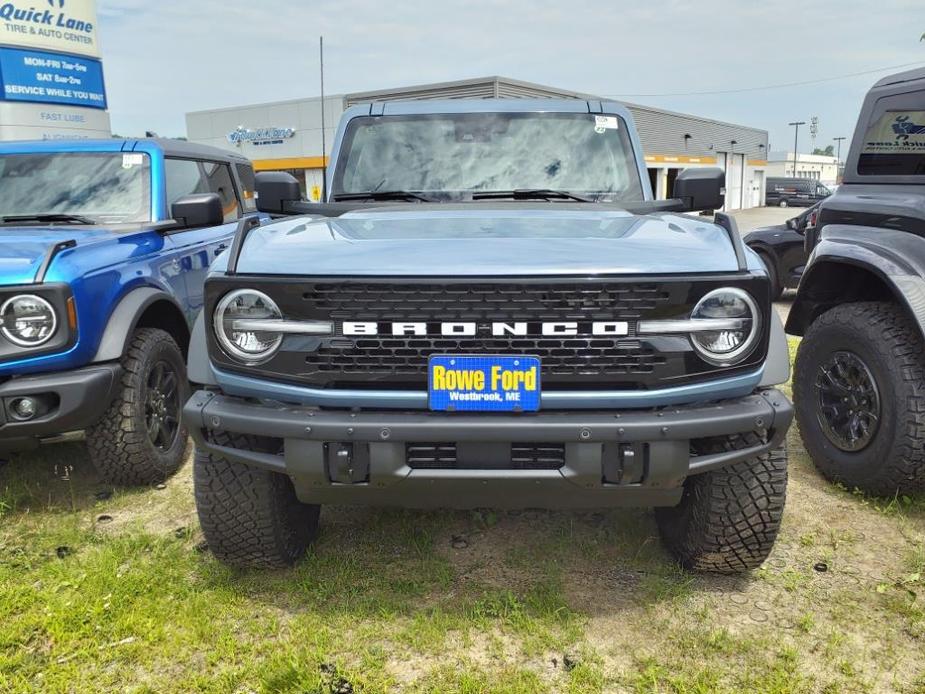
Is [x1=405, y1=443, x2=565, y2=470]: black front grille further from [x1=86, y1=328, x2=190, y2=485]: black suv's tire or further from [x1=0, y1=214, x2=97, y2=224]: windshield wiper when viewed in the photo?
[x1=0, y1=214, x2=97, y2=224]: windshield wiper

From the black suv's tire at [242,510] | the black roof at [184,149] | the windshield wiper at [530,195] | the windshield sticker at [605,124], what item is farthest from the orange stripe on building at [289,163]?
the black suv's tire at [242,510]

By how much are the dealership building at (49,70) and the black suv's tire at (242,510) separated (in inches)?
491

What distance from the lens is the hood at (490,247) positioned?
238cm

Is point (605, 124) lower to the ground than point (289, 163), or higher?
lower

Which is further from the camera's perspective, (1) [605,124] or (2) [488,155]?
(1) [605,124]

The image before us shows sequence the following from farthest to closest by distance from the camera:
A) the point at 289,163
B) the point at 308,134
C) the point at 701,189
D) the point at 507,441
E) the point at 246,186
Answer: the point at 289,163, the point at 308,134, the point at 246,186, the point at 701,189, the point at 507,441

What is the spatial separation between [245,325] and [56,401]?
1.48 m

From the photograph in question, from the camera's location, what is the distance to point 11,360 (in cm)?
330

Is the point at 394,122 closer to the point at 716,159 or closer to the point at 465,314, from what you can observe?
the point at 465,314

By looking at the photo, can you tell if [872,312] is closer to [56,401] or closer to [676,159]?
[56,401]

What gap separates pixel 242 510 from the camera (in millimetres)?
2816

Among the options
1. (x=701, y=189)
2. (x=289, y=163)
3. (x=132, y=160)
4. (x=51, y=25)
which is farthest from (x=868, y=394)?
(x=289, y=163)

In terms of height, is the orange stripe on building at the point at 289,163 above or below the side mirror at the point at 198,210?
above

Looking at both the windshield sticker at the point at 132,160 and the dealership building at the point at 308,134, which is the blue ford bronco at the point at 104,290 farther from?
the dealership building at the point at 308,134
